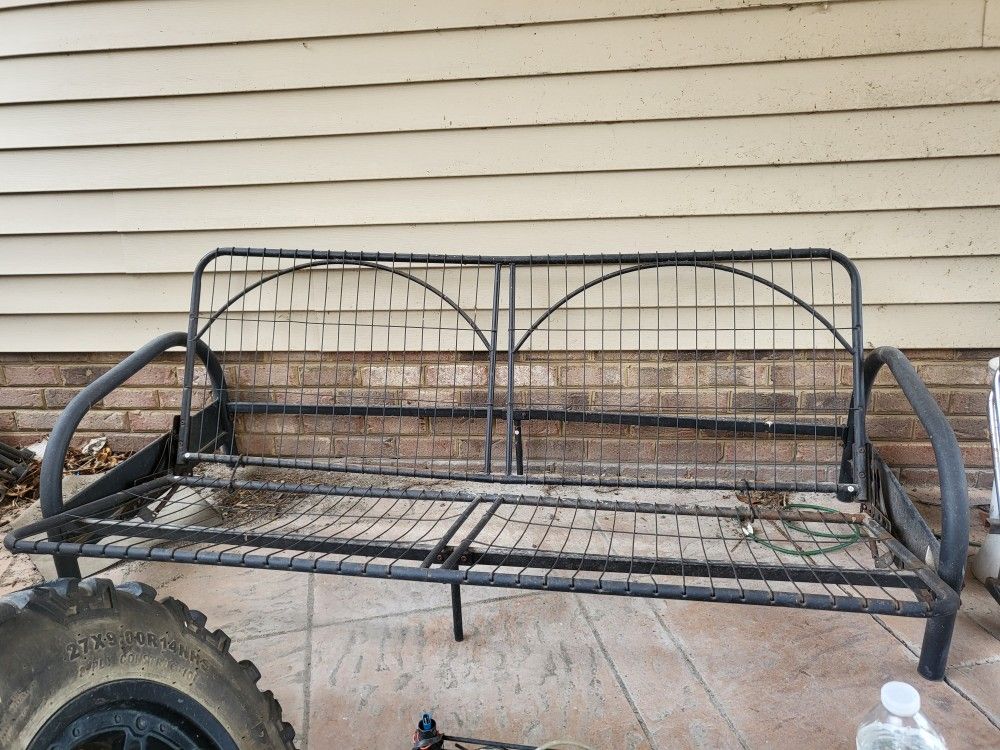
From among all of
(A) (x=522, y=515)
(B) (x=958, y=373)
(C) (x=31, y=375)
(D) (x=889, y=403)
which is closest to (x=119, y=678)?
(A) (x=522, y=515)

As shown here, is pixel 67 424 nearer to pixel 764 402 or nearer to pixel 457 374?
pixel 457 374

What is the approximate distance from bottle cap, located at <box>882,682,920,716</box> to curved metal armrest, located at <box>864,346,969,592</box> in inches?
15.8

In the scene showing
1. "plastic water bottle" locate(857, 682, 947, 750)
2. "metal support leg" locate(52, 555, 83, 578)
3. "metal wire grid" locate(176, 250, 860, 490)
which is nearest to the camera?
"plastic water bottle" locate(857, 682, 947, 750)

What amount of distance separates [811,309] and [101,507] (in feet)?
6.84

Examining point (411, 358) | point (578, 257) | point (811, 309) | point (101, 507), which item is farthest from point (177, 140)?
point (811, 309)

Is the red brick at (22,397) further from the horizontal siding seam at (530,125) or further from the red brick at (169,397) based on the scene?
the horizontal siding seam at (530,125)

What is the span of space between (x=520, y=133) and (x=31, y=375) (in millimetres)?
2141

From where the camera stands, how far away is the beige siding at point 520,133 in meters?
2.03

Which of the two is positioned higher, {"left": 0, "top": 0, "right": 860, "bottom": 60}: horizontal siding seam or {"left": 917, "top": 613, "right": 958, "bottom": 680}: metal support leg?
{"left": 0, "top": 0, "right": 860, "bottom": 60}: horizontal siding seam

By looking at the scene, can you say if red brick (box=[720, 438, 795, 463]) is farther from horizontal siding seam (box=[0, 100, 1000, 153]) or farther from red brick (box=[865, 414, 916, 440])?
horizontal siding seam (box=[0, 100, 1000, 153])

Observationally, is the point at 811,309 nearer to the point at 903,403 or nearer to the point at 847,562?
the point at 903,403

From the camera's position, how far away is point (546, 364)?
2.35 meters

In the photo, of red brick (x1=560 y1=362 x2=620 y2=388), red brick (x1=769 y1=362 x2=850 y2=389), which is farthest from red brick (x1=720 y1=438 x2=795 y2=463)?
red brick (x1=560 y1=362 x2=620 y2=388)

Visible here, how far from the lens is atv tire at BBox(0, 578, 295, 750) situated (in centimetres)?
85
